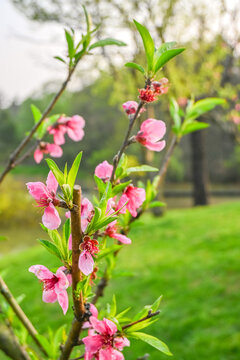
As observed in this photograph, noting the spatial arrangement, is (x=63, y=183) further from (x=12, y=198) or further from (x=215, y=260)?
(x=12, y=198)

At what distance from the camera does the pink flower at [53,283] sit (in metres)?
0.51

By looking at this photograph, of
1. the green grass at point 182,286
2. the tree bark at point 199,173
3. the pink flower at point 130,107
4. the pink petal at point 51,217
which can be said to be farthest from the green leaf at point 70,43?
the tree bark at point 199,173

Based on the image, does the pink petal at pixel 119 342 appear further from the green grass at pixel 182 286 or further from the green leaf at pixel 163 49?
the green grass at pixel 182 286

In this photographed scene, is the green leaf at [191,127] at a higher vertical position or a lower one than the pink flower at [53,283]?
higher

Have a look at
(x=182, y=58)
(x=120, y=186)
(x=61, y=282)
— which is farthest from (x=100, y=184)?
(x=182, y=58)

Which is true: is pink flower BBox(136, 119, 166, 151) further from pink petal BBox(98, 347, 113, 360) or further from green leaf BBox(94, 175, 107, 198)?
pink petal BBox(98, 347, 113, 360)

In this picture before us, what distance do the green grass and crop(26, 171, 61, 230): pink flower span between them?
154 centimetres

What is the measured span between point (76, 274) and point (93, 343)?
0.39ft

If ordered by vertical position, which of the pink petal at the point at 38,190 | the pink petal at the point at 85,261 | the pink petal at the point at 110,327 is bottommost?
the pink petal at the point at 110,327

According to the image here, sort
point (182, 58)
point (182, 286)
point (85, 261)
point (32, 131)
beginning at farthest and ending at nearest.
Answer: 1. point (182, 58)
2. point (182, 286)
3. point (32, 131)
4. point (85, 261)

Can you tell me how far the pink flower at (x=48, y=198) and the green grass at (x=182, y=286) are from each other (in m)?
1.54

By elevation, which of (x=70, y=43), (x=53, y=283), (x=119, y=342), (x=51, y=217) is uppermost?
(x=70, y=43)

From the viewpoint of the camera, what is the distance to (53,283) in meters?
0.54

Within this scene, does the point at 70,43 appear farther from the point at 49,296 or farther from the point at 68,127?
the point at 49,296
